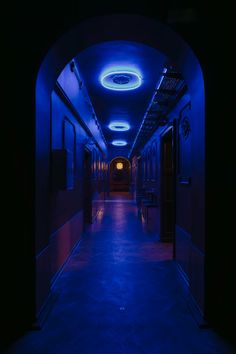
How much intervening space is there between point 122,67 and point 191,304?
3.72 metres

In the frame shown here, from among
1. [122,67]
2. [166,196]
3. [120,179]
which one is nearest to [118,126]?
[166,196]

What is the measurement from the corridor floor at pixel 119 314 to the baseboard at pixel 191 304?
49 millimetres

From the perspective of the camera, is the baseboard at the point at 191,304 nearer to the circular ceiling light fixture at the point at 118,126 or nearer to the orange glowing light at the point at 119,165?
the circular ceiling light fixture at the point at 118,126

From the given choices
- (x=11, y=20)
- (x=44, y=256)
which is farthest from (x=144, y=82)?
(x=44, y=256)

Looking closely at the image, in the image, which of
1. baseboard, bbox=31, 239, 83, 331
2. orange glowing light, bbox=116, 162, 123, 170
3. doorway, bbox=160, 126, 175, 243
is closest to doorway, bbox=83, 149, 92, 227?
doorway, bbox=160, 126, 175, 243

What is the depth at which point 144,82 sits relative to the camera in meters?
5.14

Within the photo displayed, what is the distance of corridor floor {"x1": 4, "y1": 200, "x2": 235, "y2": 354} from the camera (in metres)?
2.11

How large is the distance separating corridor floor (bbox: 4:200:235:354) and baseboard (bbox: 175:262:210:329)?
0.16ft

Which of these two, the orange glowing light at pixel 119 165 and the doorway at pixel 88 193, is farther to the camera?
the orange glowing light at pixel 119 165

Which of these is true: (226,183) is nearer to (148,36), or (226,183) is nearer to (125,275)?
(148,36)

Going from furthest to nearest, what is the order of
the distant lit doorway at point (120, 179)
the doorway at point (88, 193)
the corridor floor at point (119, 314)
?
1. the distant lit doorway at point (120, 179)
2. the doorway at point (88, 193)
3. the corridor floor at point (119, 314)

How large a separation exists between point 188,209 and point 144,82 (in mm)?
2898

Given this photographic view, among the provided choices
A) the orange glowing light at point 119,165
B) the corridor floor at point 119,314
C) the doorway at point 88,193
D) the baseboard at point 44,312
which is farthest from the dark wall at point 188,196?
the orange glowing light at point 119,165

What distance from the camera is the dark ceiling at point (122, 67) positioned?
12.5 feet
